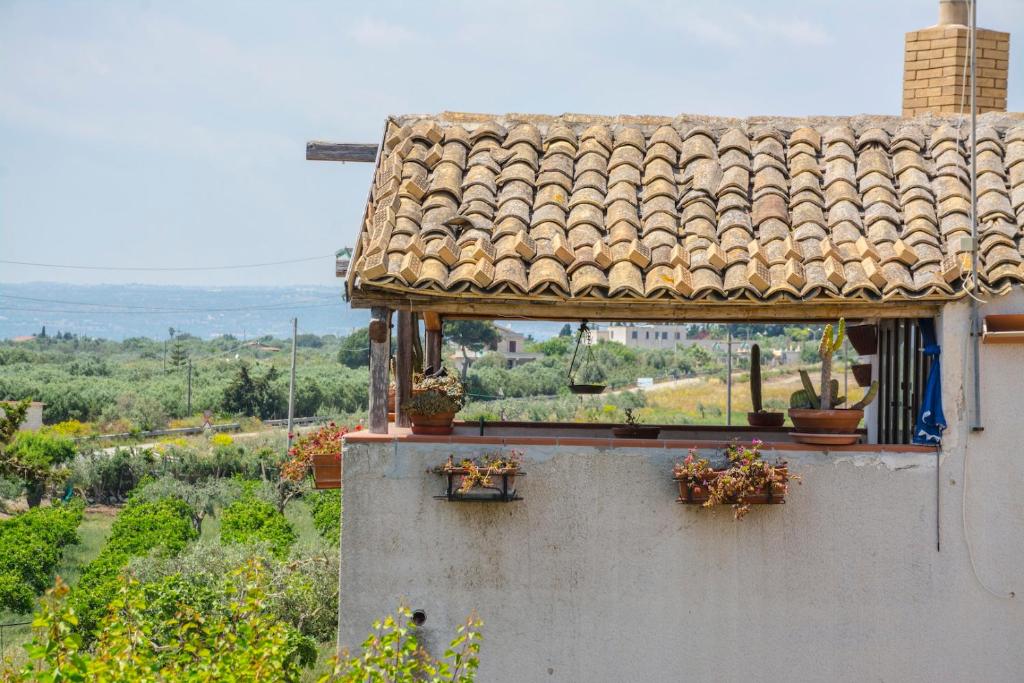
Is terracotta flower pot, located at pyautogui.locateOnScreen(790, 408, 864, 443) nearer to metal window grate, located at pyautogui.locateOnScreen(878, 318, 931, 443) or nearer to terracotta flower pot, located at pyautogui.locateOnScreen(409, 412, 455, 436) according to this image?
metal window grate, located at pyautogui.locateOnScreen(878, 318, 931, 443)

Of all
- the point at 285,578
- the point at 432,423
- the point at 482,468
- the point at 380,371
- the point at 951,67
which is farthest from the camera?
the point at 285,578

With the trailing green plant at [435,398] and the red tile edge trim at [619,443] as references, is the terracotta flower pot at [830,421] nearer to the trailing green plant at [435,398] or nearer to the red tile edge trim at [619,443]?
the red tile edge trim at [619,443]

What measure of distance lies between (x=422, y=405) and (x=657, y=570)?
6.39 feet

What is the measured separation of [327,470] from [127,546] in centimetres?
1293

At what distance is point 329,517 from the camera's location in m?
21.8

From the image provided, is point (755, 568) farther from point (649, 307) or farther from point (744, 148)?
point (744, 148)

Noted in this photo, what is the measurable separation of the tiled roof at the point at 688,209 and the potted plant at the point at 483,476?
1.09 metres

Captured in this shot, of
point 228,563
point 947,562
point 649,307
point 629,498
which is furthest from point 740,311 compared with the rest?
point 228,563

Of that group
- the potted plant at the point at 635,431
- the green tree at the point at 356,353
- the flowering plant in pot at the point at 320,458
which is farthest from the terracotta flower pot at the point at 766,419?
the green tree at the point at 356,353

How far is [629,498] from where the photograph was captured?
7.89m

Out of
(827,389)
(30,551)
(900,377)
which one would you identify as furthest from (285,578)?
(30,551)

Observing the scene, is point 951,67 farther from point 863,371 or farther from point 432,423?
point 432,423

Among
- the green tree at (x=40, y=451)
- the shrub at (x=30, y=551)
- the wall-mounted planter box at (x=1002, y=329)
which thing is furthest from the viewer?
the green tree at (x=40, y=451)

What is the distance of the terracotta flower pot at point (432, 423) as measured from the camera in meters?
8.09
